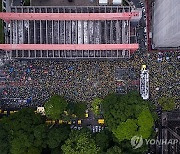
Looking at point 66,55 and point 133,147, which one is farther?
point 66,55

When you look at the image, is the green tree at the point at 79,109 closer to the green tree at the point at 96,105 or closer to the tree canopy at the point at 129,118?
the green tree at the point at 96,105

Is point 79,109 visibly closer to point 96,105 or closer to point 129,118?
point 96,105

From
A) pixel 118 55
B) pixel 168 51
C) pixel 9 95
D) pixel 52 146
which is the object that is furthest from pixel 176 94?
pixel 9 95

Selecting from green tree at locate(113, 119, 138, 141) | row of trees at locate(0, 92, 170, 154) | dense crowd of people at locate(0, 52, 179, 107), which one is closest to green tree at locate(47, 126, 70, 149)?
row of trees at locate(0, 92, 170, 154)

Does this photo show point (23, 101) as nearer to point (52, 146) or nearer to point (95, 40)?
point (52, 146)

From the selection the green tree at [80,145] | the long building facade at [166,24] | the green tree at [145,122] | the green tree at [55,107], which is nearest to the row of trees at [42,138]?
the green tree at [80,145]
